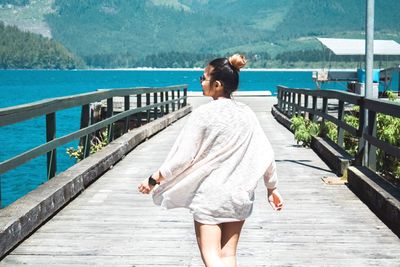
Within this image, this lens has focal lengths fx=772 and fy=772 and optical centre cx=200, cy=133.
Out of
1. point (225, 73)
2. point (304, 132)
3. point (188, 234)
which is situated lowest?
point (188, 234)

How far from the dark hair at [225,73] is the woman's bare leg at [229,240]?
28.5 inches

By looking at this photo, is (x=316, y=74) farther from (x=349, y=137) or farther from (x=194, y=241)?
(x=194, y=241)

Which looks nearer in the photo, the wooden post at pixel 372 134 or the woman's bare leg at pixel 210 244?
the woman's bare leg at pixel 210 244

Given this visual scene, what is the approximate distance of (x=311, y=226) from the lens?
7223mm

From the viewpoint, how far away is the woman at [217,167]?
4105mm

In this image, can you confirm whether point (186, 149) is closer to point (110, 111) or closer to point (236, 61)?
point (236, 61)

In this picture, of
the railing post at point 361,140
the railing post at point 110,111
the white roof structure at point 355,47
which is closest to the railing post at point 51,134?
the railing post at point 361,140

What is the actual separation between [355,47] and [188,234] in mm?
32716

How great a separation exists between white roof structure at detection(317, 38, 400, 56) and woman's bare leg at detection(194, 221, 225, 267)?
32.7 meters

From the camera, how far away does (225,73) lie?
13.8 feet

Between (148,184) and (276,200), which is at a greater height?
(148,184)

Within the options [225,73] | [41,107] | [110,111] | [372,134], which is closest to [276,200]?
[225,73]

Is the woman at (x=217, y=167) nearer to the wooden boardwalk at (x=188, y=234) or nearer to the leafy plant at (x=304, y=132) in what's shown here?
the wooden boardwalk at (x=188, y=234)

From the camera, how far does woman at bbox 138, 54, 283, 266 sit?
4105 millimetres
